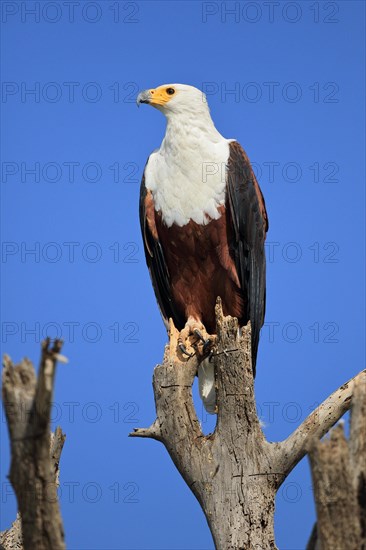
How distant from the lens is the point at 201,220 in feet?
21.1

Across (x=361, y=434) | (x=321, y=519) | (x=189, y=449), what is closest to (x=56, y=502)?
(x=321, y=519)

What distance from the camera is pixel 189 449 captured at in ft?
18.1

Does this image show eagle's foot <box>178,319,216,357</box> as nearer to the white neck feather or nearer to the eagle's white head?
the white neck feather

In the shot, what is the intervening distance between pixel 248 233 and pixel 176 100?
1.30m

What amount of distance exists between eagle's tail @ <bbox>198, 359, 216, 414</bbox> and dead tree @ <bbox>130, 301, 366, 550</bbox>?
923 millimetres

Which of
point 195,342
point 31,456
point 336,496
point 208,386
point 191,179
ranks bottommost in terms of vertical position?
point 336,496

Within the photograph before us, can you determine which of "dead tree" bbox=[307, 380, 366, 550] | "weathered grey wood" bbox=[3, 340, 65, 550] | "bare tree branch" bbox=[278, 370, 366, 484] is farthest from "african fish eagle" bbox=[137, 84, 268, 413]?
"weathered grey wood" bbox=[3, 340, 65, 550]

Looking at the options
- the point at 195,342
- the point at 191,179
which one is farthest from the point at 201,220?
the point at 195,342

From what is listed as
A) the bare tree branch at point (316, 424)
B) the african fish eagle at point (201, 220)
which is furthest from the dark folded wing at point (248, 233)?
the bare tree branch at point (316, 424)

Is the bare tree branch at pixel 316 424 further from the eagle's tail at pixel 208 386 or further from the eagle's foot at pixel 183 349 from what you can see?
the eagle's tail at pixel 208 386

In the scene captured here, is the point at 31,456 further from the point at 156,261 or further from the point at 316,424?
the point at 156,261

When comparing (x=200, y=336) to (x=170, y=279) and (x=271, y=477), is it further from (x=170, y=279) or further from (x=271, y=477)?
(x=271, y=477)

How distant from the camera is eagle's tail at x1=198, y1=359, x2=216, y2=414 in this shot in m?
6.62

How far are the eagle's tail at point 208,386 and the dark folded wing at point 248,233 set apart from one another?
1.46 feet
